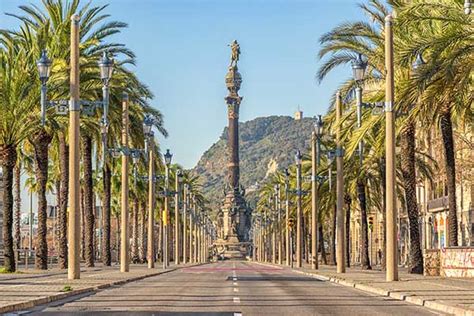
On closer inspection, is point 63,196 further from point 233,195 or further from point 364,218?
point 233,195

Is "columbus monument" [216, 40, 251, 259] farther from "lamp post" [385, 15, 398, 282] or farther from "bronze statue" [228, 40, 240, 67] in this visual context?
"lamp post" [385, 15, 398, 282]

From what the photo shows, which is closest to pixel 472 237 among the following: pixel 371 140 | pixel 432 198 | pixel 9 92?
pixel 432 198

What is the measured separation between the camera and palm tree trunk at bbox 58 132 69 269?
173 ft

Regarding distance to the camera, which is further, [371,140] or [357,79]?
[371,140]

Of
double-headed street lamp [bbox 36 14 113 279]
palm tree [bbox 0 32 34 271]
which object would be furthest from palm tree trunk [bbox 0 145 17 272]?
double-headed street lamp [bbox 36 14 113 279]

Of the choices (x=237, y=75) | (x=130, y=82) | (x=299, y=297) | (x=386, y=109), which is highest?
(x=237, y=75)

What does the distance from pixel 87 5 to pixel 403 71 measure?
15.3 m

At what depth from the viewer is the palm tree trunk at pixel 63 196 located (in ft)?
173

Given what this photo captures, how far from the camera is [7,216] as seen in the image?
4541 cm

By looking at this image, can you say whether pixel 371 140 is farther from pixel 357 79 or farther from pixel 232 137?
pixel 232 137

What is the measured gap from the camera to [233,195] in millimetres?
187625

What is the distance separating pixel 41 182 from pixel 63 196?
2.94 metres

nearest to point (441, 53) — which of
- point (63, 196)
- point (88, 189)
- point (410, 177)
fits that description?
point (410, 177)

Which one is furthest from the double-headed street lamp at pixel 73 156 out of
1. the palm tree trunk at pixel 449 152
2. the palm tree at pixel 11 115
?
the palm tree trunk at pixel 449 152
